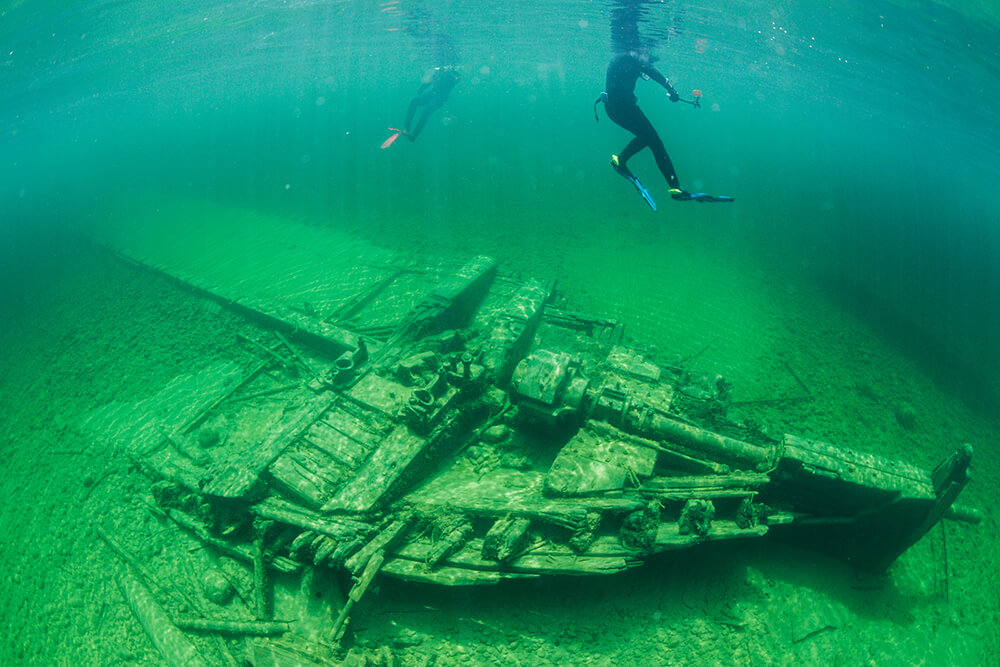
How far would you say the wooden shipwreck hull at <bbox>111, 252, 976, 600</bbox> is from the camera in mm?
4512

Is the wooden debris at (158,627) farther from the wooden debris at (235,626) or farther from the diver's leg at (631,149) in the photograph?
the diver's leg at (631,149)

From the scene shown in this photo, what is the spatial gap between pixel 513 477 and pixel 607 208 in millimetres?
16567

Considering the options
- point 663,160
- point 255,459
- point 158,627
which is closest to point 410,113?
point 663,160

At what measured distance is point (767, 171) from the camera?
96.6 ft

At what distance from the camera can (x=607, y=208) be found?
63.8 ft

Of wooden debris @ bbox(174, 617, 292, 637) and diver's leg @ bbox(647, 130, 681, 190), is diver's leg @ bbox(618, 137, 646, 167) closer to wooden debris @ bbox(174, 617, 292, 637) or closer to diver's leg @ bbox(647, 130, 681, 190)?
A: diver's leg @ bbox(647, 130, 681, 190)

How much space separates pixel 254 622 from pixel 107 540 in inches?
139

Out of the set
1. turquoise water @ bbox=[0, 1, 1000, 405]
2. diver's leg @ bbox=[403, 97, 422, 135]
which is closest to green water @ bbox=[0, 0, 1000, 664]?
turquoise water @ bbox=[0, 1, 1000, 405]

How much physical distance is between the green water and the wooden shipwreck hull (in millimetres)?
991

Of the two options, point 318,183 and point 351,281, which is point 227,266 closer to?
point 351,281

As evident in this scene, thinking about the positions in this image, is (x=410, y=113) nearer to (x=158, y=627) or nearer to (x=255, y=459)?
(x=255, y=459)

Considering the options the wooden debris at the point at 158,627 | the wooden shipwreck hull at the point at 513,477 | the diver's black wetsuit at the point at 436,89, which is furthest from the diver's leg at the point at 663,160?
the diver's black wetsuit at the point at 436,89

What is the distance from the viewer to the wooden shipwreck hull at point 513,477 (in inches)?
178

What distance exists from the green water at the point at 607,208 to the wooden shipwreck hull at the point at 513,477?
99cm
